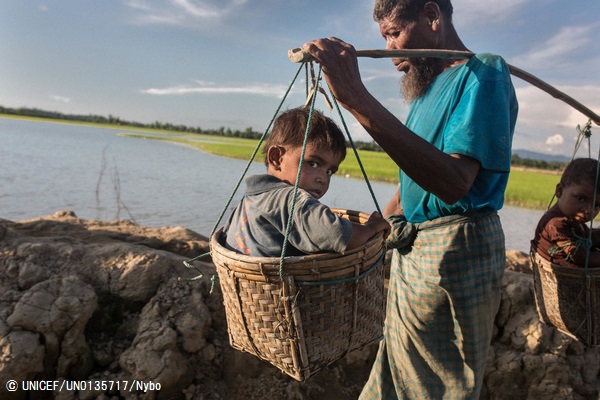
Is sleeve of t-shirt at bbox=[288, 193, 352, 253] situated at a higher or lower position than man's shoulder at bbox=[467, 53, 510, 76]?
lower

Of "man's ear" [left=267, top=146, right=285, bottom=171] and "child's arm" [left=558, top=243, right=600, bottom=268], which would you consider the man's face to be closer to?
"man's ear" [left=267, top=146, right=285, bottom=171]

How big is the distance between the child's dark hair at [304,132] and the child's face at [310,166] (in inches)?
0.8

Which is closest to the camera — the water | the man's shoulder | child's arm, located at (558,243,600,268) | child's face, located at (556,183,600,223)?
the man's shoulder

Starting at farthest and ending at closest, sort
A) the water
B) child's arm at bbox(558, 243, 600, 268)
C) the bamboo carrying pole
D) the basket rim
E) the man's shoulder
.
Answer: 1. the water
2. child's arm at bbox(558, 243, 600, 268)
3. the man's shoulder
4. the bamboo carrying pole
5. the basket rim

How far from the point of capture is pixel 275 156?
165cm

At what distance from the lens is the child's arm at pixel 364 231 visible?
136cm

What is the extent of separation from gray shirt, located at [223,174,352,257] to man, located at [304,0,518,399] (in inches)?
11.4

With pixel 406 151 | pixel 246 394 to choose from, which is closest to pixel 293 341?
pixel 406 151

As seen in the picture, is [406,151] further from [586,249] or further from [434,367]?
[586,249]

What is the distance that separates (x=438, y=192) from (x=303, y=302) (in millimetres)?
546

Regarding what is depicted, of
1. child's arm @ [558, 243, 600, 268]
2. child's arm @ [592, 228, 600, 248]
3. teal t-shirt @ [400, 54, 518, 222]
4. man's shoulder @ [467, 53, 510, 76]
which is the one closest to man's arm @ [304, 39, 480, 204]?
teal t-shirt @ [400, 54, 518, 222]

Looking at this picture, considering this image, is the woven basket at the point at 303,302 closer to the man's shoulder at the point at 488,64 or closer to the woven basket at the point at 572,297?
the man's shoulder at the point at 488,64

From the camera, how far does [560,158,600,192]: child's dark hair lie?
2.44 m

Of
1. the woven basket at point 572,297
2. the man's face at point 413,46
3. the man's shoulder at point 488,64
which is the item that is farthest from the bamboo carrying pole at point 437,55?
the woven basket at point 572,297
